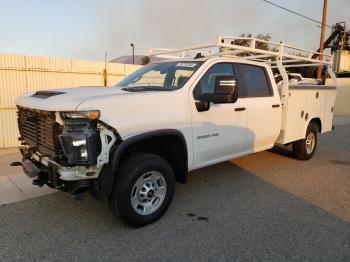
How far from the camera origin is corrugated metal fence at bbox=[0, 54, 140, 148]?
8852mm

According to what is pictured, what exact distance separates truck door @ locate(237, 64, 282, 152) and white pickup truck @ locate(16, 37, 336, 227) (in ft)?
0.06

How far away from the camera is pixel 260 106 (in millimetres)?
5492

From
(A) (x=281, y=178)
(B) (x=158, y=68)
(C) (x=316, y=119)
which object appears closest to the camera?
(B) (x=158, y=68)

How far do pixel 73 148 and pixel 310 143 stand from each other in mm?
5707

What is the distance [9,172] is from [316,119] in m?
6.50

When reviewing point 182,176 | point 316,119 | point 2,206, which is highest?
point 316,119

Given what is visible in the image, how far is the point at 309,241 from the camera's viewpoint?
3613 millimetres

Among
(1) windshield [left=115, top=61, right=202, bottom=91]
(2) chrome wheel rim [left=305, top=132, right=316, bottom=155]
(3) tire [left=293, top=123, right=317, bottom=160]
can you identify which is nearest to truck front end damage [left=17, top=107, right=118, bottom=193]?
(1) windshield [left=115, top=61, right=202, bottom=91]

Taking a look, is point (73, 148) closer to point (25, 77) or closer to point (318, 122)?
point (318, 122)

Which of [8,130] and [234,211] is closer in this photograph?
[234,211]

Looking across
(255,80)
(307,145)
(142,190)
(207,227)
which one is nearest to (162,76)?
(255,80)

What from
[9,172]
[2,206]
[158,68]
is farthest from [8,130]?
[158,68]

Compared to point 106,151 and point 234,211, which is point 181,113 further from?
point 234,211

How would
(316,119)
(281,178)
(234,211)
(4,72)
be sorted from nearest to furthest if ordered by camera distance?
1. (234,211)
2. (281,178)
3. (316,119)
4. (4,72)
